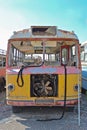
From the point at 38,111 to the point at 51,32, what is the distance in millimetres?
2653

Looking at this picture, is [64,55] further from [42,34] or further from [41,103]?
[41,103]

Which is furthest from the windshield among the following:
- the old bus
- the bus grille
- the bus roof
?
the bus grille

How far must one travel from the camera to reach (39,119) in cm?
783

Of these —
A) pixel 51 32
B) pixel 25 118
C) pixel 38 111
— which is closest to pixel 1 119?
pixel 25 118

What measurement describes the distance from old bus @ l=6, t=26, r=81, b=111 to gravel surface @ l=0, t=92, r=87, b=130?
408mm

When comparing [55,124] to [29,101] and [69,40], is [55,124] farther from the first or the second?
[69,40]

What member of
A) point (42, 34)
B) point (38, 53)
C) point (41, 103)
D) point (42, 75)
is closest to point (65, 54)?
point (38, 53)

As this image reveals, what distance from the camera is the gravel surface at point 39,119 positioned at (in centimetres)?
699

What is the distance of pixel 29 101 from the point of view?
805 centimetres

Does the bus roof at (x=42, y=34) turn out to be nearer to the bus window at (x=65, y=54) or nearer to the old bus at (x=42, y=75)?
the old bus at (x=42, y=75)

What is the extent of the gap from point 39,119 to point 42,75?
4.28ft

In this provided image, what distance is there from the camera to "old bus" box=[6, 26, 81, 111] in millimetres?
8016

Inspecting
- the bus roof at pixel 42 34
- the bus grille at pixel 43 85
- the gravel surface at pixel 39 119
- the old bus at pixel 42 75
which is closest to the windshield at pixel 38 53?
the old bus at pixel 42 75

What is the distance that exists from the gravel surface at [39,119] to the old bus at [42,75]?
1.34ft
